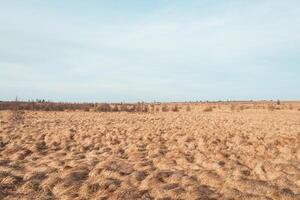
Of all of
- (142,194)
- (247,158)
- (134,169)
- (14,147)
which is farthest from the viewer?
(14,147)

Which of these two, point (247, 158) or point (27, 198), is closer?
point (27, 198)

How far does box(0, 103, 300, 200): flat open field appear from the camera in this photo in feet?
27.0

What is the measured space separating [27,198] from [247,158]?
6330mm

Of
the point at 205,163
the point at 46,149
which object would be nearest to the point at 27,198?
the point at 205,163

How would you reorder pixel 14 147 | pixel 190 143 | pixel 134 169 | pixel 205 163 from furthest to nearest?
pixel 190 143
pixel 14 147
pixel 205 163
pixel 134 169

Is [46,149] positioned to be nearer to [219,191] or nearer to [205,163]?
[205,163]

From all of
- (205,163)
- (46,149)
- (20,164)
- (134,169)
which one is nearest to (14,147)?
(46,149)

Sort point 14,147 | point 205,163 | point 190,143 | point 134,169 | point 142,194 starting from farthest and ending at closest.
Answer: point 190,143 < point 14,147 < point 205,163 < point 134,169 < point 142,194

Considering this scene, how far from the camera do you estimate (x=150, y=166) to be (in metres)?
10.5

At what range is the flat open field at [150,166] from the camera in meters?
8.23

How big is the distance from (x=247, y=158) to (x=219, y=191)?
147 inches

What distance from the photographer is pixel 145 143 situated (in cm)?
1495

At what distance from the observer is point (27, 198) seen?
26.4 ft

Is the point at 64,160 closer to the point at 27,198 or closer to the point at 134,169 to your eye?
the point at 134,169
